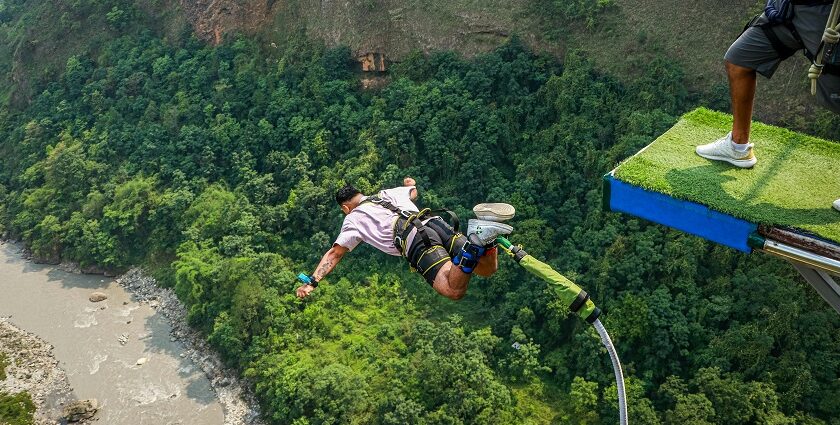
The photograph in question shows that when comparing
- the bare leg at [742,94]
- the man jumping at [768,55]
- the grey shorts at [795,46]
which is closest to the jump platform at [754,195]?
the man jumping at [768,55]

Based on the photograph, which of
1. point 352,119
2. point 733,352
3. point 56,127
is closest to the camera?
point 733,352

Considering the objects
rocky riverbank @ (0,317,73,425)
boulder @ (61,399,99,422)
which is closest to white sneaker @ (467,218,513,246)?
boulder @ (61,399,99,422)

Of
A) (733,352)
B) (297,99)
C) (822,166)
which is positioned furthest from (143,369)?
(822,166)

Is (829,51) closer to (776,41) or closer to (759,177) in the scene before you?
(776,41)

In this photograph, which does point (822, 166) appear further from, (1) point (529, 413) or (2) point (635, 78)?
(2) point (635, 78)

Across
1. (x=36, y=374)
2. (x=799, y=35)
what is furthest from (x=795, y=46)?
(x=36, y=374)
